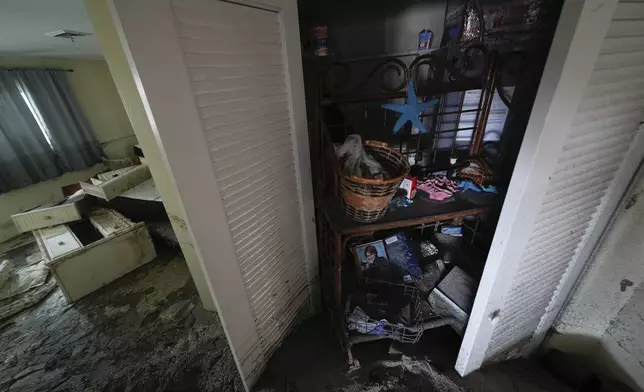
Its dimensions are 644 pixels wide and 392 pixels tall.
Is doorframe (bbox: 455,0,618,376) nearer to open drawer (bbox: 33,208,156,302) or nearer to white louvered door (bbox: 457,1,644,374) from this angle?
white louvered door (bbox: 457,1,644,374)

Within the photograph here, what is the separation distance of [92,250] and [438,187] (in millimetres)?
2319

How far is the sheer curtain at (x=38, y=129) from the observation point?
2742 millimetres

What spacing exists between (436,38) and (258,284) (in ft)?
4.17

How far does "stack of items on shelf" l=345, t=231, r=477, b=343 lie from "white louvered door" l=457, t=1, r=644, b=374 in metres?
0.15

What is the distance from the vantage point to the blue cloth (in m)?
1.01

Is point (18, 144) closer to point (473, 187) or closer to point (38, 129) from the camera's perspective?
point (38, 129)

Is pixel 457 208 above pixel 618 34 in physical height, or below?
below

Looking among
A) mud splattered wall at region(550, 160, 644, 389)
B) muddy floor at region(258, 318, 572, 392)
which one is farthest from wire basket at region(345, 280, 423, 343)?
mud splattered wall at region(550, 160, 644, 389)

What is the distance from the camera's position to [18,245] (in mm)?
2684

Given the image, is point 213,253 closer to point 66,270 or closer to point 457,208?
point 457,208

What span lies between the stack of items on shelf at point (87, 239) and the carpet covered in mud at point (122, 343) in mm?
133

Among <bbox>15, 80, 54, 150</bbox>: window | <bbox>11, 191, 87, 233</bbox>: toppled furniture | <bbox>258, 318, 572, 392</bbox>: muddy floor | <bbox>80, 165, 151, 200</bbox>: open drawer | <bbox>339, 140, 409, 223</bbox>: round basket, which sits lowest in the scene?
<bbox>258, 318, 572, 392</bbox>: muddy floor

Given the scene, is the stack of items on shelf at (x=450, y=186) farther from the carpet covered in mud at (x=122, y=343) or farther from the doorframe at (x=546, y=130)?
the carpet covered in mud at (x=122, y=343)

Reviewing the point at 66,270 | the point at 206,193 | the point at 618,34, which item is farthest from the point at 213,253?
the point at 66,270
